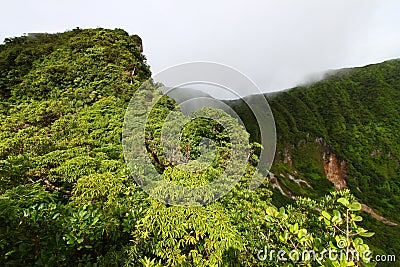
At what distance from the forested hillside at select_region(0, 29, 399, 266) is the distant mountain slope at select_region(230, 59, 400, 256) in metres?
31.6

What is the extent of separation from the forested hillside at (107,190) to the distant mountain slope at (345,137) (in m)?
31.6

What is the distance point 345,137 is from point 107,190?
218ft

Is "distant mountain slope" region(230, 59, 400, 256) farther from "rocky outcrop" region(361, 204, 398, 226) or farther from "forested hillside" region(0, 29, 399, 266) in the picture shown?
"forested hillside" region(0, 29, 399, 266)

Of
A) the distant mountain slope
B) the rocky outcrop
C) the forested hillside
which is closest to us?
the forested hillside

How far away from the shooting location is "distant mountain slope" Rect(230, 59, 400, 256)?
49438mm

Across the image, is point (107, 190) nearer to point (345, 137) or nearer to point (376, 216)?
point (376, 216)

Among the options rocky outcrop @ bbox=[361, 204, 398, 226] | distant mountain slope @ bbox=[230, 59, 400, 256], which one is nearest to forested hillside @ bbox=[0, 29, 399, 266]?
distant mountain slope @ bbox=[230, 59, 400, 256]

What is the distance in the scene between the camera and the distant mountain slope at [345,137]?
49.4m

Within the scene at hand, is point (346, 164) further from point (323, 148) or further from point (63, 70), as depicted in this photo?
point (63, 70)

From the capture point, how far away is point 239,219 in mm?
5004

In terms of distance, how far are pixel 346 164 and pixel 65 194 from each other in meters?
61.0

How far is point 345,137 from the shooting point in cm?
6078

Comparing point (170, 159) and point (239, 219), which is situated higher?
point (170, 159)

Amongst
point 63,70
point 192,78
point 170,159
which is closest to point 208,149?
point 170,159
